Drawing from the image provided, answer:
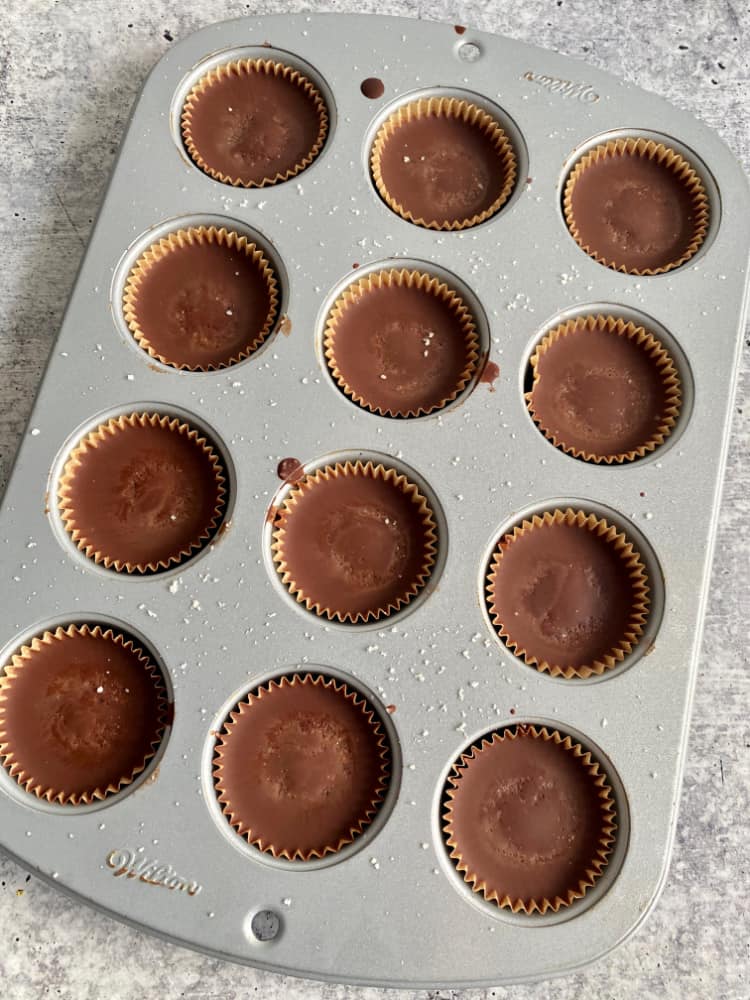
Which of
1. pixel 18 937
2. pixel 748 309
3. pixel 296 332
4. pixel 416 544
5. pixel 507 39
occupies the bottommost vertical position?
pixel 18 937

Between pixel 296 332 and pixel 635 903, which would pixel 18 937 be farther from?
pixel 296 332

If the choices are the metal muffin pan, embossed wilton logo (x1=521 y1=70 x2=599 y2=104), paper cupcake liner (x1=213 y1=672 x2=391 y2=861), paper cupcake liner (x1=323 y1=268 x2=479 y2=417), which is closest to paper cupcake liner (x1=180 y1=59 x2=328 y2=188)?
the metal muffin pan

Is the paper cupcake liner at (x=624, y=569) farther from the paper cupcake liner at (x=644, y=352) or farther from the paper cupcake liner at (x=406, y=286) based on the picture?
the paper cupcake liner at (x=406, y=286)

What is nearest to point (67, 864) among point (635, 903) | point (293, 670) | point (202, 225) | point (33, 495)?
point (293, 670)

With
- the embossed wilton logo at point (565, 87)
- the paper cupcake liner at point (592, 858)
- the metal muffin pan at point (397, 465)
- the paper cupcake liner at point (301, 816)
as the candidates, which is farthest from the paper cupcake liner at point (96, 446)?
the embossed wilton logo at point (565, 87)

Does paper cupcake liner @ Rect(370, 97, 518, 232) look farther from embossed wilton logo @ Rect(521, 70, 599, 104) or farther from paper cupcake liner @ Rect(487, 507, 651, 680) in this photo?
paper cupcake liner @ Rect(487, 507, 651, 680)

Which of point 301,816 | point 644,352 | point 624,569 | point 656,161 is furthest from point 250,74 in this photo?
point 301,816
